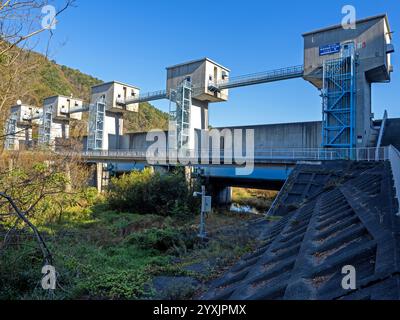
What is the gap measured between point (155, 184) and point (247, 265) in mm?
12008

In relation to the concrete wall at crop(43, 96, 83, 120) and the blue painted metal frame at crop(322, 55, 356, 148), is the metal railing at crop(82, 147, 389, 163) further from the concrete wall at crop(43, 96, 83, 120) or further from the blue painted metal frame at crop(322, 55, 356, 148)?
the concrete wall at crop(43, 96, 83, 120)

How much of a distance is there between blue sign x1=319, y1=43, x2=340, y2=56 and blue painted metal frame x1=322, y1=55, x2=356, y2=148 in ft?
2.00

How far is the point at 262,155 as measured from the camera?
922 inches

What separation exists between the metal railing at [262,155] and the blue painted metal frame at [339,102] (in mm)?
617

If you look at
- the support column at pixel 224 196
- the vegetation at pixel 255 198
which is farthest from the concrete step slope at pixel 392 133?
the support column at pixel 224 196

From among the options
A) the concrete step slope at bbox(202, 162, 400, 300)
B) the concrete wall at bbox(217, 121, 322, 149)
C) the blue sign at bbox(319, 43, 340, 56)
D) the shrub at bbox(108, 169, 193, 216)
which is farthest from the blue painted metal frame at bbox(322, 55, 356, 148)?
the concrete step slope at bbox(202, 162, 400, 300)

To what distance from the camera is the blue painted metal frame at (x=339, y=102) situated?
648 inches

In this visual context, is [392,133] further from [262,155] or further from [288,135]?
[262,155]

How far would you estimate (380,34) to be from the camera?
1571 centimetres

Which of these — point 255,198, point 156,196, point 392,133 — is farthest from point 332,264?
point 255,198

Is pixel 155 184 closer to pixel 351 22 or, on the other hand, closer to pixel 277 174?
pixel 277 174

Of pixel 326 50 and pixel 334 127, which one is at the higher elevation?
pixel 326 50

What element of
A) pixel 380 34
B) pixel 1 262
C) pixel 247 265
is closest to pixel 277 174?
pixel 380 34

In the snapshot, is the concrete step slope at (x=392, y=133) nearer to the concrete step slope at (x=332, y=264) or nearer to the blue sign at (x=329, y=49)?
the blue sign at (x=329, y=49)
